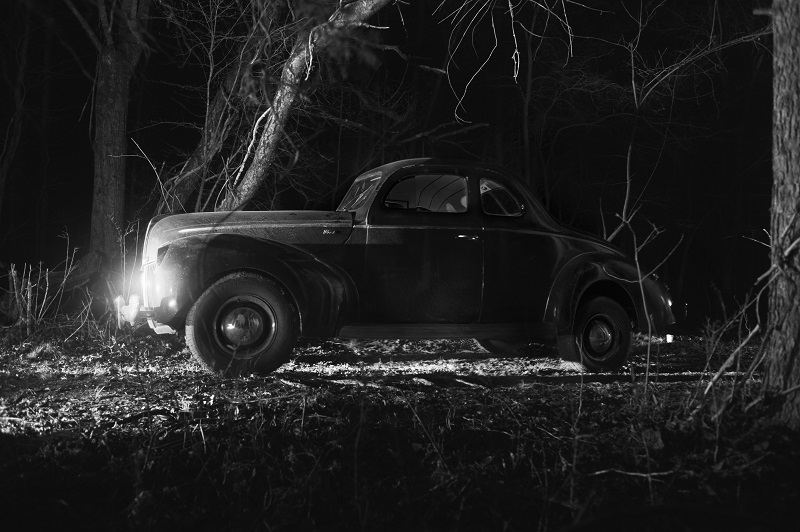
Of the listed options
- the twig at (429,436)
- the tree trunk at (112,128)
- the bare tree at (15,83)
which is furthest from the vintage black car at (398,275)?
the bare tree at (15,83)

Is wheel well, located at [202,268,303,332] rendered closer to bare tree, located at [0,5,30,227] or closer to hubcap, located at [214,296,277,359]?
hubcap, located at [214,296,277,359]

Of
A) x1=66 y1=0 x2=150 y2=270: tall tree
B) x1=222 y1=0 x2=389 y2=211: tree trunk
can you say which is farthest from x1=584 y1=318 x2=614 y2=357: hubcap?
x1=66 y1=0 x2=150 y2=270: tall tree

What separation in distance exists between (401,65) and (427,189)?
12.3 m

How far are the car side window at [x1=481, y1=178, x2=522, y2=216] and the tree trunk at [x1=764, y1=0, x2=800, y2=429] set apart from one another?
300 centimetres

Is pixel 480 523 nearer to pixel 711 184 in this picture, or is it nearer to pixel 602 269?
pixel 602 269

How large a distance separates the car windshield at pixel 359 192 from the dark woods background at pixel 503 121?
5316mm

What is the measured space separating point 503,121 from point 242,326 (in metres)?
16.2

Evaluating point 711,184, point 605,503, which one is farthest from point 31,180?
point 605,503

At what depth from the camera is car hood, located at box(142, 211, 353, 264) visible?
8.06 metres

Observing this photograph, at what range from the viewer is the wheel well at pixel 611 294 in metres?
8.86

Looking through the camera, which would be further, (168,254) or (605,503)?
(168,254)

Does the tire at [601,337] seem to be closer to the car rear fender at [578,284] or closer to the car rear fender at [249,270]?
the car rear fender at [578,284]

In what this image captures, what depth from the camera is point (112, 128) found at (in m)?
14.0

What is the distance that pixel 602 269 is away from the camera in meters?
8.70
